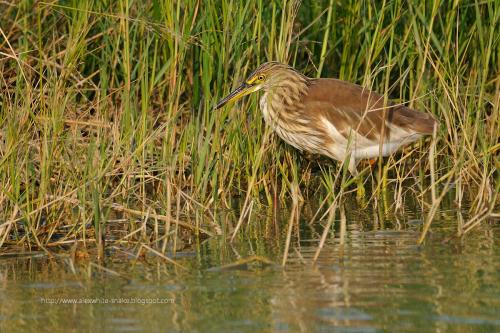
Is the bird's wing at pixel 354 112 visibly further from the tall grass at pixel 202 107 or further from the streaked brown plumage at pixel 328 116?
the tall grass at pixel 202 107

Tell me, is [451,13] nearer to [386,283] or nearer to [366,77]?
[366,77]

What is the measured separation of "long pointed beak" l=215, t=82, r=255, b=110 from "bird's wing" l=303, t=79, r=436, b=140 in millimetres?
478

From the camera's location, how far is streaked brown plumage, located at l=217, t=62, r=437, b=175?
7332 millimetres

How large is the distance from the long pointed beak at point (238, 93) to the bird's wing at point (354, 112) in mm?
478

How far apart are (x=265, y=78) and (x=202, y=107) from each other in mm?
681

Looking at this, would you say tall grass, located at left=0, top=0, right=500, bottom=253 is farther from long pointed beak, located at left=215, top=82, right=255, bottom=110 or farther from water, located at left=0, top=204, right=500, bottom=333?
water, located at left=0, top=204, right=500, bottom=333

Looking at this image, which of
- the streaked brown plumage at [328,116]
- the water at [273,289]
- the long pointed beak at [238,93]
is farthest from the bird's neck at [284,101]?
the water at [273,289]

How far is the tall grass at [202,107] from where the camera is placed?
244 inches

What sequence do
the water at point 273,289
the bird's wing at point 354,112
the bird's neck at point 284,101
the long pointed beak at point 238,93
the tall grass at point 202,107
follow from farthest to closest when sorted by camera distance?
the bird's neck at point 284,101 → the bird's wing at point 354,112 → the long pointed beak at point 238,93 → the tall grass at point 202,107 → the water at point 273,289

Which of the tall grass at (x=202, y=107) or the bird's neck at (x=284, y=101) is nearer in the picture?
the tall grass at (x=202, y=107)

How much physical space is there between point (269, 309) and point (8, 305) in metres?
1.19

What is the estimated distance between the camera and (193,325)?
4.39 m

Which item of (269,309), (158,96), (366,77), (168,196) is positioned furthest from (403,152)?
(269,309)

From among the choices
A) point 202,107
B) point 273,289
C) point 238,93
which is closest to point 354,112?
point 238,93
